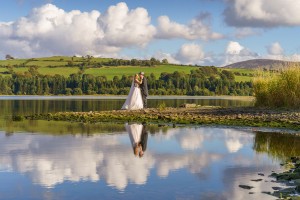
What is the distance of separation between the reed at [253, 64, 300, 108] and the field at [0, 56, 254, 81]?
9337 cm

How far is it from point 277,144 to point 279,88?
13435 millimetres

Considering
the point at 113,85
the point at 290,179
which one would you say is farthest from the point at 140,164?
the point at 113,85

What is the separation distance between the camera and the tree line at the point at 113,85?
381 feet

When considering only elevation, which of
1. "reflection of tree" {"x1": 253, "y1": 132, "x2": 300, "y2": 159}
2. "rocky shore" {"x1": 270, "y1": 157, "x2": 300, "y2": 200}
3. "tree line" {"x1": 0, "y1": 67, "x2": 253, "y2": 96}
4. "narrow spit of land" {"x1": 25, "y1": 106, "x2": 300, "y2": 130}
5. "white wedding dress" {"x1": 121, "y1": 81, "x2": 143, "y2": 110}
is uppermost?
"tree line" {"x1": 0, "y1": 67, "x2": 253, "y2": 96}

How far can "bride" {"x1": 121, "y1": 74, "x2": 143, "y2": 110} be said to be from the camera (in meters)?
33.3

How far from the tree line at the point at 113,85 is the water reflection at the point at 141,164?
97.3 m

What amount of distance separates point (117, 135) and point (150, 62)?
12182 centimetres

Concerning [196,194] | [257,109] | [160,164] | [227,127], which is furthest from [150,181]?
[257,109]

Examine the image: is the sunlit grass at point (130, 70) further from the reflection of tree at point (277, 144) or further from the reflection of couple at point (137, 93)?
the reflection of tree at point (277, 144)

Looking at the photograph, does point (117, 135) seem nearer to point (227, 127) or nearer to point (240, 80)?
point (227, 127)

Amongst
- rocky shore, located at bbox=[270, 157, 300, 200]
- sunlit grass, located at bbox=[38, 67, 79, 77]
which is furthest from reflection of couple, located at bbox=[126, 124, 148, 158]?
sunlit grass, located at bbox=[38, 67, 79, 77]

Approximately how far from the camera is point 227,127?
2272cm

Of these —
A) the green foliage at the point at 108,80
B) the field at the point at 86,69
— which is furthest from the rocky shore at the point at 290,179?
the field at the point at 86,69

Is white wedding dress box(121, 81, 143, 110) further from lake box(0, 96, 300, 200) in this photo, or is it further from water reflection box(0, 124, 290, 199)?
water reflection box(0, 124, 290, 199)
